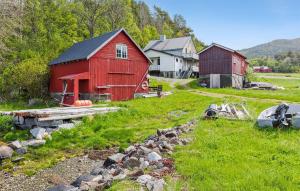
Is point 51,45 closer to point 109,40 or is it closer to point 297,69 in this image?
point 109,40

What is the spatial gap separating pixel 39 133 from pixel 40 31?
3136cm

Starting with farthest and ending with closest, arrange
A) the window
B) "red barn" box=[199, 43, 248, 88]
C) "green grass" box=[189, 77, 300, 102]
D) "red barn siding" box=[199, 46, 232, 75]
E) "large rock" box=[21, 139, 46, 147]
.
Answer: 1. "red barn siding" box=[199, 46, 232, 75]
2. "red barn" box=[199, 43, 248, 88]
3. the window
4. "green grass" box=[189, 77, 300, 102]
5. "large rock" box=[21, 139, 46, 147]

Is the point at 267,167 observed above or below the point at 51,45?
below

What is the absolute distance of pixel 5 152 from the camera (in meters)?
12.7

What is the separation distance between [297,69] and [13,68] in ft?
238

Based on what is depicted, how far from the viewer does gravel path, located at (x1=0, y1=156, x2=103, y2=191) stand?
31.2 ft

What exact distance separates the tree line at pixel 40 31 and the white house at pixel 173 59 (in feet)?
20.1

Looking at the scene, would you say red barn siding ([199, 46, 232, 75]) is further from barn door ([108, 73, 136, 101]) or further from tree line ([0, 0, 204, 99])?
tree line ([0, 0, 204, 99])

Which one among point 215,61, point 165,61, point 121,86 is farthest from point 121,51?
point 165,61

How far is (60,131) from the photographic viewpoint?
52.7ft

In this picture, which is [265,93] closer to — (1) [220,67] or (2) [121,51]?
(1) [220,67]

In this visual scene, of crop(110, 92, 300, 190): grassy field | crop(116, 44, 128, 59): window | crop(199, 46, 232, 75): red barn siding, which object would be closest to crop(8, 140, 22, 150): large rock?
crop(110, 92, 300, 190): grassy field

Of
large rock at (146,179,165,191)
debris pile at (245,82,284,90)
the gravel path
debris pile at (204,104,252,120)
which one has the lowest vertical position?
the gravel path

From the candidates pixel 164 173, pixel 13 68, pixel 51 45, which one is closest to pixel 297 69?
pixel 51 45
